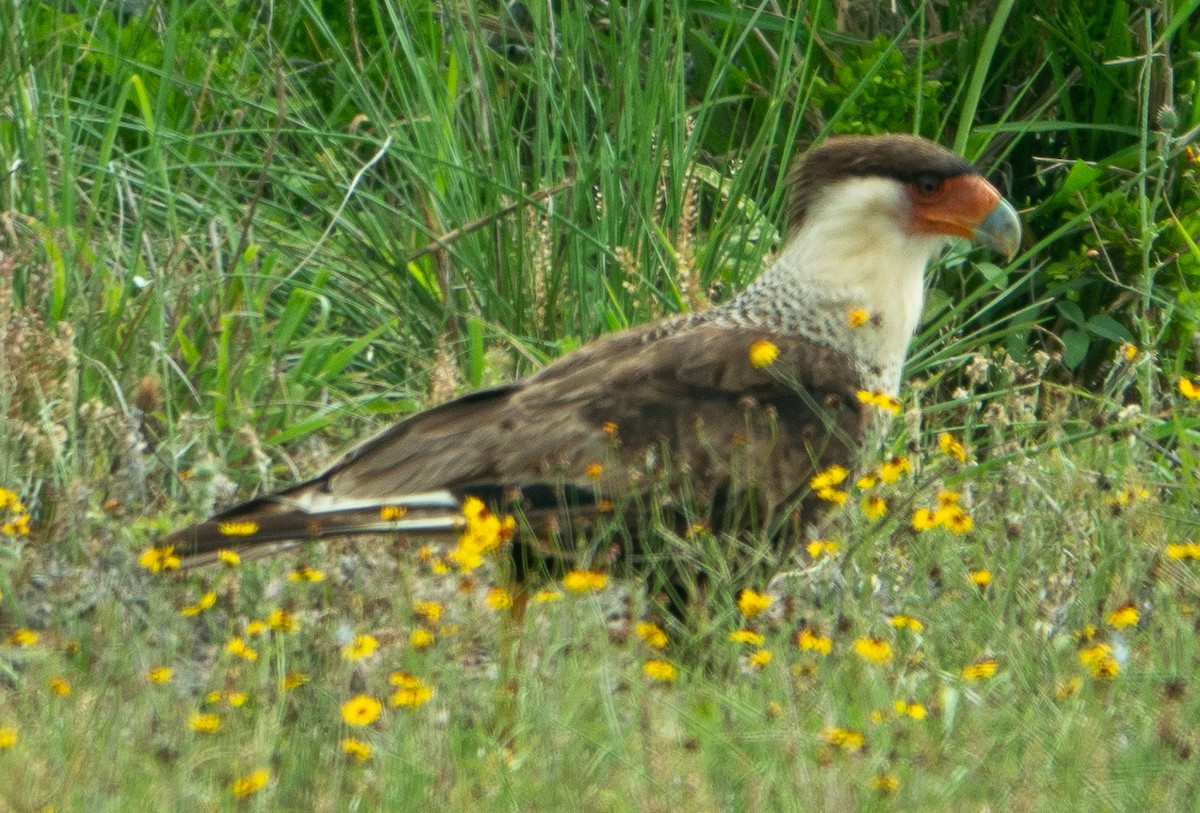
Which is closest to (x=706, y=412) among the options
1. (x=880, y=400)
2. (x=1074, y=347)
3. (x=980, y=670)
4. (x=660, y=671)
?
(x=880, y=400)

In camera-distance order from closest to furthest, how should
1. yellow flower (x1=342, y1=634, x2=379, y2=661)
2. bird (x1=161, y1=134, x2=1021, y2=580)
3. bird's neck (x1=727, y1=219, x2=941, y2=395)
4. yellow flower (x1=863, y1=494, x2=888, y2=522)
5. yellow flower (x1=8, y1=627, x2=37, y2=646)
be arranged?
yellow flower (x1=342, y1=634, x2=379, y2=661)
yellow flower (x1=8, y1=627, x2=37, y2=646)
yellow flower (x1=863, y1=494, x2=888, y2=522)
bird (x1=161, y1=134, x2=1021, y2=580)
bird's neck (x1=727, y1=219, x2=941, y2=395)

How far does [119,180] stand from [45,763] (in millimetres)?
2833

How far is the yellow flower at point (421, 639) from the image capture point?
280cm

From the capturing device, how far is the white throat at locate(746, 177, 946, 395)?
411cm

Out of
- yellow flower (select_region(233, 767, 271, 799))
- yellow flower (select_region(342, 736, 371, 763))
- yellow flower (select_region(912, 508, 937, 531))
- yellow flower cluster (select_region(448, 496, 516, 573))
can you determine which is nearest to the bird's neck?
yellow flower (select_region(912, 508, 937, 531))

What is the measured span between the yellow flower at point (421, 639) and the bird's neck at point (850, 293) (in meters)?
1.44

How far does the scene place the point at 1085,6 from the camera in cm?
548

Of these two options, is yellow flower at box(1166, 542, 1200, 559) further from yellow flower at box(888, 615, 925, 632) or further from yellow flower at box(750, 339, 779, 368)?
yellow flower at box(750, 339, 779, 368)

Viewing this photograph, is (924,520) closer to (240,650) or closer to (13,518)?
(240,650)

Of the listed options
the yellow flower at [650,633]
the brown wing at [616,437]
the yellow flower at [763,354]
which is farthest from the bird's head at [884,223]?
the yellow flower at [650,633]

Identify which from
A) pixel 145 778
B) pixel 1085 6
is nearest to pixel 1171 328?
pixel 1085 6

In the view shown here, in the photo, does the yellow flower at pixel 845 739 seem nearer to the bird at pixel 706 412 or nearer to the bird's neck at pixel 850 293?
the bird at pixel 706 412

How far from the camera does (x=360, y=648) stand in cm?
280

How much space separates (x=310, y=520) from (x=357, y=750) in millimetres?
983
